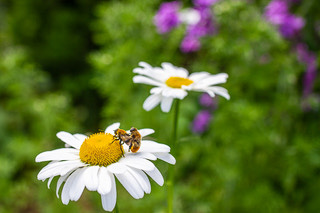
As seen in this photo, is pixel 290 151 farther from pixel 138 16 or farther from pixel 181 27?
pixel 138 16

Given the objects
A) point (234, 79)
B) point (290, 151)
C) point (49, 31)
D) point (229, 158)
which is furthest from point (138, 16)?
point (49, 31)

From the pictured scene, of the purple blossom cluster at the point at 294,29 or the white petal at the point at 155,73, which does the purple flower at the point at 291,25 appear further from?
the white petal at the point at 155,73

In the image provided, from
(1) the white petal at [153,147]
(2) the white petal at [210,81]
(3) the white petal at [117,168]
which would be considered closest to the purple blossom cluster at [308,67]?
(2) the white petal at [210,81]

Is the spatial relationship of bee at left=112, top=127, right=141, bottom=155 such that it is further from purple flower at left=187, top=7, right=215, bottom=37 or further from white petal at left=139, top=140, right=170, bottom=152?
purple flower at left=187, top=7, right=215, bottom=37

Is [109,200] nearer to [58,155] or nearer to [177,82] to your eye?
[58,155]

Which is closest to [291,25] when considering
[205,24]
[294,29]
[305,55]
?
[294,29]
